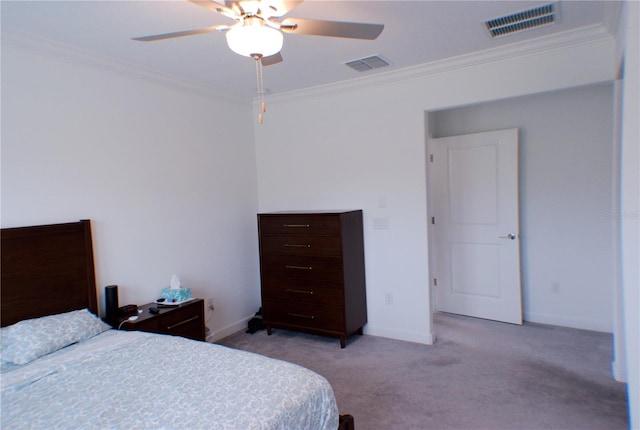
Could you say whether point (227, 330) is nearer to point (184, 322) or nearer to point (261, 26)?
point (184, 322)

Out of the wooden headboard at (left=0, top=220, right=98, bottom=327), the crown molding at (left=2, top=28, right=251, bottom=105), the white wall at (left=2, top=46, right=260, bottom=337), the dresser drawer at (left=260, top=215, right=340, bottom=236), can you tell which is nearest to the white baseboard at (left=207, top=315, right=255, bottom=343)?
the white wall at (left=2, top=46, right=260, bottom=337)

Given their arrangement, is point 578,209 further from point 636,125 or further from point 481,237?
point 636,125

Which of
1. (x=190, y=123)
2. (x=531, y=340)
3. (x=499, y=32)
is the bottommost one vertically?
(x=531, y=340)

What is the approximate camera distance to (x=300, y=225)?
356cm

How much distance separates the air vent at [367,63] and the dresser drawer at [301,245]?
1.50m

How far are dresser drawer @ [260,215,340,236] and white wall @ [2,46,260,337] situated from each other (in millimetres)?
481

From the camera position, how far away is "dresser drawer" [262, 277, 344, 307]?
11.2ft

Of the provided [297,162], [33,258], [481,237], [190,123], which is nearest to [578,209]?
[481,237]

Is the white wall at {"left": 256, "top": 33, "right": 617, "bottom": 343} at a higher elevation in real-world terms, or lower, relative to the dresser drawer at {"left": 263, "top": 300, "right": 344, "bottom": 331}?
higher

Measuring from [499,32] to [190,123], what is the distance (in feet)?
8.71

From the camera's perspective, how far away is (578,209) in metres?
3.66

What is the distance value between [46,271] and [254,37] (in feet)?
6.63

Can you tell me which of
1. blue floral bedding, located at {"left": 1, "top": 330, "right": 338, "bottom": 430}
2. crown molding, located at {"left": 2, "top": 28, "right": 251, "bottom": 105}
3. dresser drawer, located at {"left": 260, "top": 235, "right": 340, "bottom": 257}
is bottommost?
blue floral bedding, located at {"left": 1, "top": 330, "right": 338, "bottom": 430}

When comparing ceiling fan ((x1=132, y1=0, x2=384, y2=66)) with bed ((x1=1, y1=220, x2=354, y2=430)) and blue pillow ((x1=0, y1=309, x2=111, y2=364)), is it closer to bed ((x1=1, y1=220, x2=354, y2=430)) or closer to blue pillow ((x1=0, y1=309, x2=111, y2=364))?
bed ((x1=1, y1=220, x2=354, y2=430))
